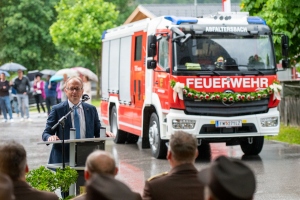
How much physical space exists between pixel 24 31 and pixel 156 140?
53353mm

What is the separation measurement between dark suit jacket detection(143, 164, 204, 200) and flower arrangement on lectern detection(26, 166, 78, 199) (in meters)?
3.01

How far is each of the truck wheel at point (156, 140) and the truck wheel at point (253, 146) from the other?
67.2 inches

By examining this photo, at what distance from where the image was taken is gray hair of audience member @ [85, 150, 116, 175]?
529 centimetres

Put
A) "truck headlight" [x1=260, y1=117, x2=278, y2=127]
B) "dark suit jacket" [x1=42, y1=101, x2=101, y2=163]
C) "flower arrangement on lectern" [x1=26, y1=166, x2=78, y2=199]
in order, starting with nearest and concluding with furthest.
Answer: "flower arrangement on lectern" [x1=26, y1=166, x2=78, y2=199], "dark suit jacket" [x1=42, y1=101, x2=101, y2=163], "truck headlight" [x1=260, y1=117, x2=278, y2=127]

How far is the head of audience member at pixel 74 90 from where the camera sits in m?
10.0

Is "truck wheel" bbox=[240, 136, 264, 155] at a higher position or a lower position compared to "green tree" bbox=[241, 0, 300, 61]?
lower

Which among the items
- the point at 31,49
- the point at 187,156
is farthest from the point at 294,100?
the point at 31,49

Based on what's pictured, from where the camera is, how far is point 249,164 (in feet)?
55.6

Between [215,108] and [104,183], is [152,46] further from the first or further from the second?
[104,183]

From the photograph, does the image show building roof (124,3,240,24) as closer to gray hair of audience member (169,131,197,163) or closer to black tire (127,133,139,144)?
black tire (127,133,139,144)

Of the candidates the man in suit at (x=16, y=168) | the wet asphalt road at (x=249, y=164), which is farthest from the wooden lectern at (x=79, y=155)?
the man in suit at (x=16, y=168)

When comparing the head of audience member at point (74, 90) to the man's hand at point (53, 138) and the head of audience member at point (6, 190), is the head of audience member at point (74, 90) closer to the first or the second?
the man's hand at point (53, 138)

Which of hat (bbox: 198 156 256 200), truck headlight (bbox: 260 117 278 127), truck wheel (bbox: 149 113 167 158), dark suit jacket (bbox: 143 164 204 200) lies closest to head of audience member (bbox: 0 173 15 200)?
hat (bbox: 198 156 256 200)

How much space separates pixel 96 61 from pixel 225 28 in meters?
45.8
